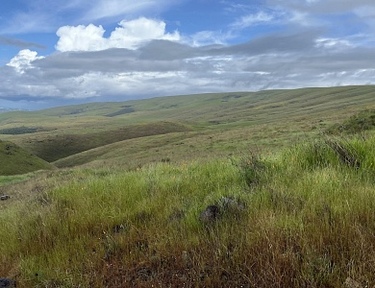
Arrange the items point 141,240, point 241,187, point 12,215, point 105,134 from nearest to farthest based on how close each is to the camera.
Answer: point 141,240 → point 241,187 → point 12,215 → point 105,134

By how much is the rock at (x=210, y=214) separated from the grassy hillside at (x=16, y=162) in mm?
52431

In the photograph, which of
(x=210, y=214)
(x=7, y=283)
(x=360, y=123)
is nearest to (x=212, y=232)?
(x=210, y=214)

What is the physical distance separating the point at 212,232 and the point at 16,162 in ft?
191

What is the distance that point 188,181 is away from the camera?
6.76m

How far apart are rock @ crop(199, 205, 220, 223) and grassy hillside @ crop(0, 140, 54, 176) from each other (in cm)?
5243

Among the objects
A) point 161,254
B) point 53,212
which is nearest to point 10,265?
point 53,212

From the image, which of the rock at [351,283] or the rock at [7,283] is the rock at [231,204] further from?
the rock at [7,283]

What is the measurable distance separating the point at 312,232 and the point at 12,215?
517 centimetres

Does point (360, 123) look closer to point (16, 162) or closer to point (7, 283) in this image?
point (7, 283)

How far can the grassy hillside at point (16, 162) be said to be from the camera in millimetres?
53000

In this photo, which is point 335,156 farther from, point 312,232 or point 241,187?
point 312,232

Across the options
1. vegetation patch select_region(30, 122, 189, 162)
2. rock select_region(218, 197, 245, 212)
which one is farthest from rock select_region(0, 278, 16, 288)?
vegetation patch select_region(30, 122, 189, 162)

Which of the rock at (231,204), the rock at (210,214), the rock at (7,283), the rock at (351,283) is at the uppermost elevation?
the rock at (231,204)

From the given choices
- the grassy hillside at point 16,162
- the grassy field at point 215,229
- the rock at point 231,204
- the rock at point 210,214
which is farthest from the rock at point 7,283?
the grassy hillside at point 16,162
